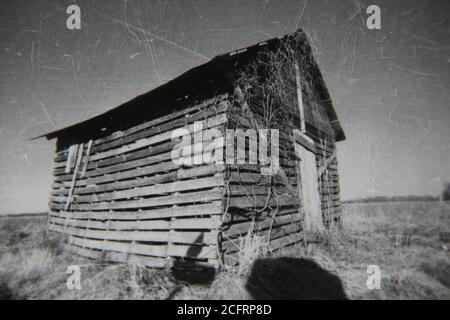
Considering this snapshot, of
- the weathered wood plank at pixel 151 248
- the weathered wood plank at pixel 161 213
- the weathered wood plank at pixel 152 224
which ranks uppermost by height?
the weathered wood plank at pixel 161 213

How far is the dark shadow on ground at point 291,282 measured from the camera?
319 centimetres

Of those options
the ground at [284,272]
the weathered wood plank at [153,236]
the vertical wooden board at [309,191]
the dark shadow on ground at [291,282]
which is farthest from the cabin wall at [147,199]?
the vertical wooden board at [309,191]

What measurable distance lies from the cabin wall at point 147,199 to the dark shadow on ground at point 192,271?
0.09ft

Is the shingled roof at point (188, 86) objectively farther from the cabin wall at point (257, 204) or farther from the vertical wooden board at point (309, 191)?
the vertical wooden board at point (309, 191)

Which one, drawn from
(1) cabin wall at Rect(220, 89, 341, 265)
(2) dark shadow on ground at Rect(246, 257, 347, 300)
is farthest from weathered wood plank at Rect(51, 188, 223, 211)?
(2) dark shadow on ground at Rect(246, 257, 347, 300)

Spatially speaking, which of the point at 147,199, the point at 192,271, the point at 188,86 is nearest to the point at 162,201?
the point at 147,199

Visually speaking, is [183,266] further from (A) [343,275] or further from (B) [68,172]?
(B) [68,172]

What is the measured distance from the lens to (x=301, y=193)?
19.8 feet

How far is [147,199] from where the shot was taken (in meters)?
5.28

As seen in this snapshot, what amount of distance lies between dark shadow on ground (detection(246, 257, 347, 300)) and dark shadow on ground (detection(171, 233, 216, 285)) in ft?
2.42

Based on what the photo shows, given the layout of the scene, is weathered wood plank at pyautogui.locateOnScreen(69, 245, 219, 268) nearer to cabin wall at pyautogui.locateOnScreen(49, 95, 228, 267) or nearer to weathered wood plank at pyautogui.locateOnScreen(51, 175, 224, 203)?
cabin wall at pyautogui.locateOnScreen(49, 95, 228, 267)

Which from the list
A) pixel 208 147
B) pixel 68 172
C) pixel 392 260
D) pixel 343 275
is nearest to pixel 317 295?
pixel 343 275

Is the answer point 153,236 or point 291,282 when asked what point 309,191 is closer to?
point 291,282

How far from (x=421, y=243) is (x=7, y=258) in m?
10.1
